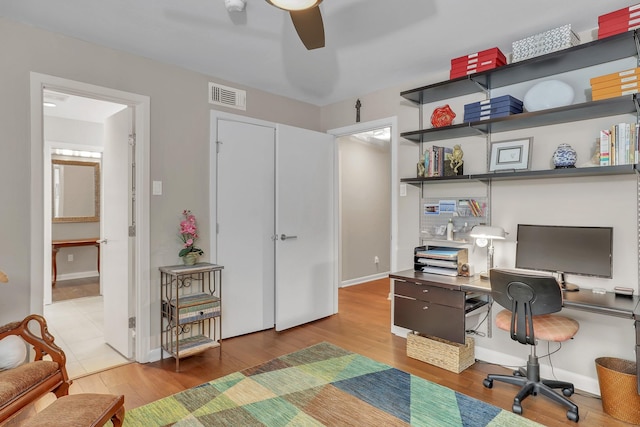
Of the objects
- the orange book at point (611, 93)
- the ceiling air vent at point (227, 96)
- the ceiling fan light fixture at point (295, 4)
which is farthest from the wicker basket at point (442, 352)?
the ceiling air vent at point (227, 96)

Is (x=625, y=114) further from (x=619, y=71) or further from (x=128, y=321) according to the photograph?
(x=128, y=321)

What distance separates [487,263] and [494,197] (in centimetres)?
56

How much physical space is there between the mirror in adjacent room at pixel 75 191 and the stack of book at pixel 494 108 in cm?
611

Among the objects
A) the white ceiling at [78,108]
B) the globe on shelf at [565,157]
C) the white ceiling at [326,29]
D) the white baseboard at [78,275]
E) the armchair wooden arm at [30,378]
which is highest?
the white ceiling at [78,108]

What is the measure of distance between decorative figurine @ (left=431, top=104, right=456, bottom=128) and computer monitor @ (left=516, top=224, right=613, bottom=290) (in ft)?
3.52

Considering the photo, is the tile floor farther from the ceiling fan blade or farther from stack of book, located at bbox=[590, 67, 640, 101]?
stack of book, located at bbox=[590, 67, 640, 101]

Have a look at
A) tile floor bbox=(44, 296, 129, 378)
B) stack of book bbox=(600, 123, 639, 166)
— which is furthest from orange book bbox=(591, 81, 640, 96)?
tile floor bbox=(44, 296, 129, 378)

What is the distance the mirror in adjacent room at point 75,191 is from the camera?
5.92 metres

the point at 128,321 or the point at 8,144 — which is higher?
the point at 8,144

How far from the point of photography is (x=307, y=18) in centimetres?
182

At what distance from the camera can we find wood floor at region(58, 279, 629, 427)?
7.64 feet

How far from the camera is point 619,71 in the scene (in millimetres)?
2350

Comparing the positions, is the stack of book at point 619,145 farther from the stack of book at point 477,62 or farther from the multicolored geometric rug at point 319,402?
the multicolored geometric rug at point 319,402

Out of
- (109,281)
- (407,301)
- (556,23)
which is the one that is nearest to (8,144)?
(109,281)
